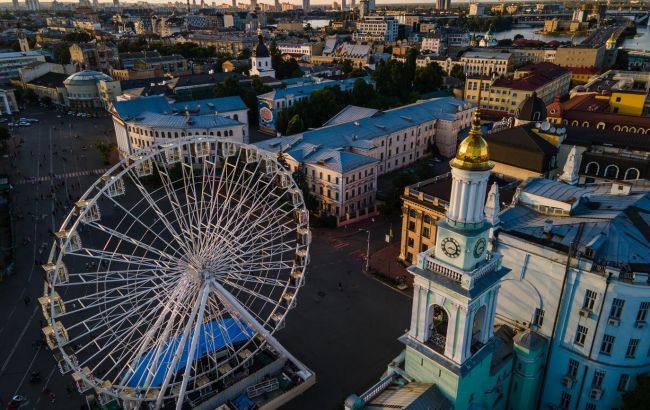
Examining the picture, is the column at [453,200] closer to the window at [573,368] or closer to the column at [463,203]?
the column at [463,203]

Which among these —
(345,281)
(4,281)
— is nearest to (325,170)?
(345,281)

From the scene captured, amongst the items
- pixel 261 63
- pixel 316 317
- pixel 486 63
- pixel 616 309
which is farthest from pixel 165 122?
pixel 486 63

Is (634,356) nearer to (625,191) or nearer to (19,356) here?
(625,191)

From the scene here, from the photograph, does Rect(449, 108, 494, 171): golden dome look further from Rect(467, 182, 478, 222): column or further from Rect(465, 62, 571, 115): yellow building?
Rect(465, 62, 571, 115): yellow building

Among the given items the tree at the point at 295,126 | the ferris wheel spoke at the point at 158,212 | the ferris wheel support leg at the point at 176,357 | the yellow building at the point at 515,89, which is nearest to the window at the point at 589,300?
the ferris wheel support leg at the point at 176,357

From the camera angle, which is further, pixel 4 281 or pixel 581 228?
pixel 4 281
